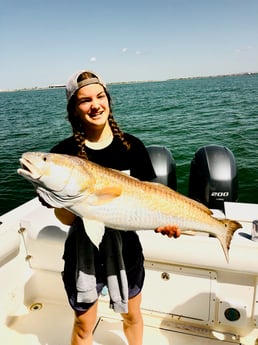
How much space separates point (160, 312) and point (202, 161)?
94.2 inches

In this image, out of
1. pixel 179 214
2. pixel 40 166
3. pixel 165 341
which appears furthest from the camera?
pixel 165 341

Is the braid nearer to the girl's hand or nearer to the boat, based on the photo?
the girl's hand

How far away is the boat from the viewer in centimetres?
304

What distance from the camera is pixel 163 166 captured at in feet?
16.3

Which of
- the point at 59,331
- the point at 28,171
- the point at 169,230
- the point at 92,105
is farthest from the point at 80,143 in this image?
the point at 59,331

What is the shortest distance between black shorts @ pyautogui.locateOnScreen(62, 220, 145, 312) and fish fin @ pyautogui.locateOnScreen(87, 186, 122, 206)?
16.8 inches

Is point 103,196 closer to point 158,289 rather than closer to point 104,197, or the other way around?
point 104,197

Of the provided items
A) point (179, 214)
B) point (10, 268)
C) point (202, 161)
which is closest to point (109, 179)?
point (179, 214)

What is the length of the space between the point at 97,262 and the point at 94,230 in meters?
0.55

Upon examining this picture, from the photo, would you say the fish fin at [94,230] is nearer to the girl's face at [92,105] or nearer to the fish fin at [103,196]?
the fish fin at [103,196]

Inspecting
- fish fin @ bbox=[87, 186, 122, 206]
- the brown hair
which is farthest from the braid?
fish fin @ bbox=[87, 186, 122, 206]

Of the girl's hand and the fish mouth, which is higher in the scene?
the fish mouth

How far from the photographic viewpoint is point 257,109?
2877cm

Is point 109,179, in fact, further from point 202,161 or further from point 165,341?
point 202,161
